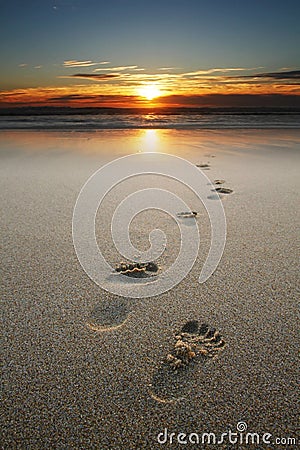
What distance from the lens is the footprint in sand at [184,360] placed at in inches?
48.4

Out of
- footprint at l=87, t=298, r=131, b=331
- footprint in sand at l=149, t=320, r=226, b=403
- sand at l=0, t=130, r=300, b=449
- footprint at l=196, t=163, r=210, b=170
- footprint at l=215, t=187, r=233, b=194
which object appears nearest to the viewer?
sand at l=0, t=130, r=300, b=449

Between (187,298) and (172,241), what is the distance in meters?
0.62

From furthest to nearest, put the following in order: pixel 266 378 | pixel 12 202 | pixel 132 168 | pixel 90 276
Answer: pixel 132 168 < pixel 12 202 < pixel 90 276 < pixel 266 378

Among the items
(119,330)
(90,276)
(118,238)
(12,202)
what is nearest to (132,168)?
(12,202)

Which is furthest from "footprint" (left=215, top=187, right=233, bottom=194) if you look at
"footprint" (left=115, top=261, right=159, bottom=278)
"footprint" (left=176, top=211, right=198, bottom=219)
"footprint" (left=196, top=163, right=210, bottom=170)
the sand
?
"footprint" (left=115, top=261, right=159, bottom=278)

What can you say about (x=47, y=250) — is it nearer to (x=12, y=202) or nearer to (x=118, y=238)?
(x=118, y=238)

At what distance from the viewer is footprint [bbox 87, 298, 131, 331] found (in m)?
1.55

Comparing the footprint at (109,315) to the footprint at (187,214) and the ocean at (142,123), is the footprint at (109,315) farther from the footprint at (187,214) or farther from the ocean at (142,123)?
the ocean at (142,123)

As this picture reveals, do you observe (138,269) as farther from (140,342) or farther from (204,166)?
(204,166)

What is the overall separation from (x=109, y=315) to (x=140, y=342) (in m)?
0.23

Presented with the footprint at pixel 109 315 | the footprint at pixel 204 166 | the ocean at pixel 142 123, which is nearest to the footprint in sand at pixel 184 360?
the footprint at pixel 109 315

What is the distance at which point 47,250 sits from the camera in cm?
220

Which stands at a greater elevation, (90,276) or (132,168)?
(132,168)

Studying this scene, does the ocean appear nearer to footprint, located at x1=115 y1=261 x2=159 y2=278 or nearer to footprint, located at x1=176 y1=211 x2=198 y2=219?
footprint, located at x1=176 y1=211 x2=198 y2=219
